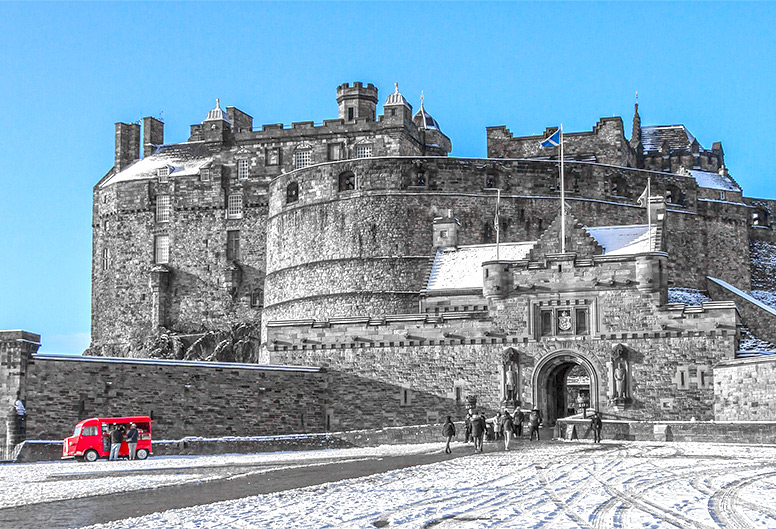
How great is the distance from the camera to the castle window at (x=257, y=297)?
5906 cm

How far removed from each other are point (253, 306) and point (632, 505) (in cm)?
4488

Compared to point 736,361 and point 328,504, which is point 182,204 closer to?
point 736,361

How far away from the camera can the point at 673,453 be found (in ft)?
81.2

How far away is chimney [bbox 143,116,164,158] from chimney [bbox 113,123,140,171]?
54 cm

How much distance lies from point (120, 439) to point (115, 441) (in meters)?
0.16

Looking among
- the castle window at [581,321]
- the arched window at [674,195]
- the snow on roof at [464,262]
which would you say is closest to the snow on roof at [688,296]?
the arched window at [674,195]

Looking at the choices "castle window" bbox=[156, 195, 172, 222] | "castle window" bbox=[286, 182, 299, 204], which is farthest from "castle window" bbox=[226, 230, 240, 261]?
"castle window" bbox=[286, 182, 299, 204]

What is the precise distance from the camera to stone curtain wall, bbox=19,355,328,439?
34.5 metres

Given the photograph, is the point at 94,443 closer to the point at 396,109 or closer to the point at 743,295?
the point at 743,295

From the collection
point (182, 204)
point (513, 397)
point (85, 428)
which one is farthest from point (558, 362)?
point (182, 204)

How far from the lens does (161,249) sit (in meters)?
62.2

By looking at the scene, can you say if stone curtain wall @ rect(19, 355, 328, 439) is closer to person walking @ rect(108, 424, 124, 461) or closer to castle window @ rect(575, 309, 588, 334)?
person walking @ rect(108, 424, 124, 461)

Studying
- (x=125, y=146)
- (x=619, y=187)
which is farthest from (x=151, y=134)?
(x=619, y=187)

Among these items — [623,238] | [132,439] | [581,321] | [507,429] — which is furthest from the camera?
[623,238]
